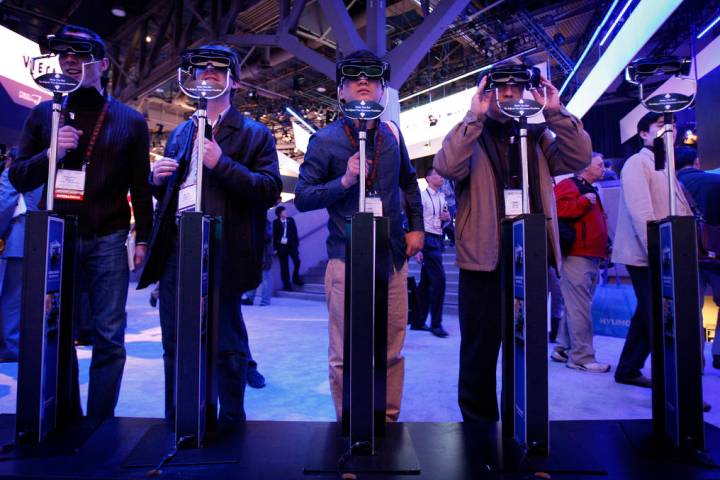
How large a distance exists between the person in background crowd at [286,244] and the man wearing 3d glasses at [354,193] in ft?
22.0

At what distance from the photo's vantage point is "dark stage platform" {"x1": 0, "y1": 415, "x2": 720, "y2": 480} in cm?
140

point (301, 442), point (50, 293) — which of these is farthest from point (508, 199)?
point (50, 293)

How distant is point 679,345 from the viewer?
1562 mm

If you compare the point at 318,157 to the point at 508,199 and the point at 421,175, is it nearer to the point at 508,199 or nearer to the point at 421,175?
the point at 508,199

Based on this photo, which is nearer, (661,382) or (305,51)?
(661,382)

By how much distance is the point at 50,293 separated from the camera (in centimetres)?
164

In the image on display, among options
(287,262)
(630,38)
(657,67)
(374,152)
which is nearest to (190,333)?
(374,152)

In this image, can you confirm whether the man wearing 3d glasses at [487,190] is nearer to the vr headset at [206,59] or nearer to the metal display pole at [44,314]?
the vr headset at [206,59]

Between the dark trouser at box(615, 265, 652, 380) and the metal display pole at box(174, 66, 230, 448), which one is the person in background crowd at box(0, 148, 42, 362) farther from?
the dark trouser at box(615, 265, 652, 380)

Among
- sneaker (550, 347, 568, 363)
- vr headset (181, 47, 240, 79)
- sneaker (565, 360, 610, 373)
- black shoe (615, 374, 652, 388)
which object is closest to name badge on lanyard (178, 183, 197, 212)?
vr headset (181, 47, 240, 79)

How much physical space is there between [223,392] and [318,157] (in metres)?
1.01

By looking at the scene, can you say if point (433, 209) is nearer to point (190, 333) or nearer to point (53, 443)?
point (190, 333)

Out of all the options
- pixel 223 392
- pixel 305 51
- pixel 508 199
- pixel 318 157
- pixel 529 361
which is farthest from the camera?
pixel 305 51

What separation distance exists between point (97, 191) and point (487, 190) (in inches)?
61.2
